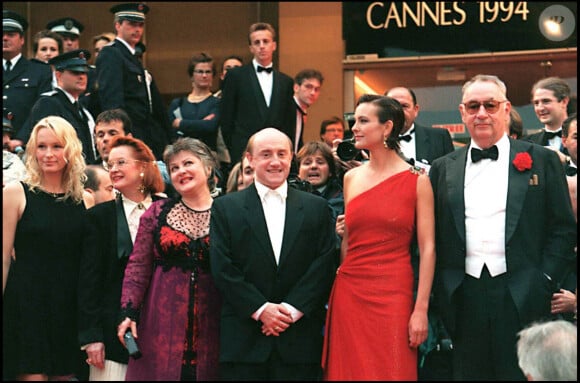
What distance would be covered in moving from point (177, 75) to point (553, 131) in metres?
6.09

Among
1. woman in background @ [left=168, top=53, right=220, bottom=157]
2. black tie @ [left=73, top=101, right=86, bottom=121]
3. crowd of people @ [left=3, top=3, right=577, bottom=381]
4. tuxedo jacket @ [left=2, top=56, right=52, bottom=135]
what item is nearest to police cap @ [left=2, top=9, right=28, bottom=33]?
tuxedo jacket @ [left=2, top=56, right=52, bottom=135]

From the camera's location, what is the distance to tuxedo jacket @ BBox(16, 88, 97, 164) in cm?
895

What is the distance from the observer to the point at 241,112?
9867mm

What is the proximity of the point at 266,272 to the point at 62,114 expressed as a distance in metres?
3.48

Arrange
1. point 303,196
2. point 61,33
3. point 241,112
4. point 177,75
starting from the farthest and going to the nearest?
1. point 177,75
2. point 61,33
3. point 241,112
4. point 303,196

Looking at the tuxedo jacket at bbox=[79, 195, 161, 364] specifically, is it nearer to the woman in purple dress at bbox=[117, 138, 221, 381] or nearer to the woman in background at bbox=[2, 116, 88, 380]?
the woman in background at bbox=[2, 116, 88, 380]

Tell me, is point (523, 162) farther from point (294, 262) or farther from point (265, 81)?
point (265, 81)

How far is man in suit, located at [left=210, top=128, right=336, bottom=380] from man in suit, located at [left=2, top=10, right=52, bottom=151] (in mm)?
4026

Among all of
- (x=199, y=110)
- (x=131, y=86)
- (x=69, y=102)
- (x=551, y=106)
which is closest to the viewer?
(x=551, y=106)

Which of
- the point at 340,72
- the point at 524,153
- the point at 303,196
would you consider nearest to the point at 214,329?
the point at 303,196

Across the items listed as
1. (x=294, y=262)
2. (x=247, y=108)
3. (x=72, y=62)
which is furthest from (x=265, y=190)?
(x=247, y=108)

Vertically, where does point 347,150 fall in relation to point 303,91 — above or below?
below

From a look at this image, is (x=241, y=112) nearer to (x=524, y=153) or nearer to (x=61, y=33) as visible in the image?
(x=61, y=33)

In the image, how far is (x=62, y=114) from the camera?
891 cm
